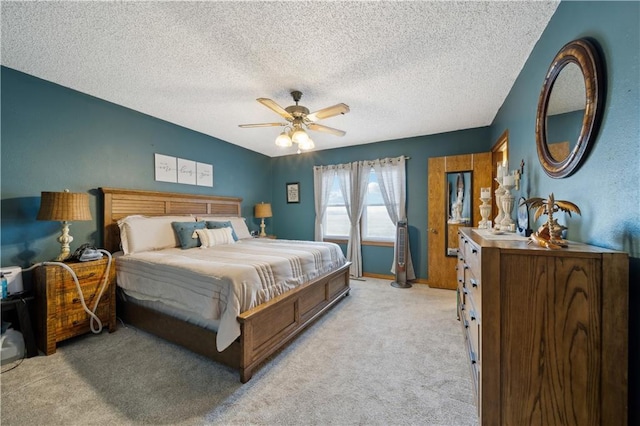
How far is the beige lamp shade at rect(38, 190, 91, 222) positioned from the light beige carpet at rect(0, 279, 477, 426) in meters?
1.20

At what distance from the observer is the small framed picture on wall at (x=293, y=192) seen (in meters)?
5.42

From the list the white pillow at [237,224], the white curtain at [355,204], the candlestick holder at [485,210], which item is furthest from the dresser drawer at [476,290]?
the white pillow at [237,224]

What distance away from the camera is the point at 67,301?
2277mm

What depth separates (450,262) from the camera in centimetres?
391

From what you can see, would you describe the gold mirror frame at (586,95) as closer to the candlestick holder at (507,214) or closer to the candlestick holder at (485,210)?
the candlestick holder at (507,214)

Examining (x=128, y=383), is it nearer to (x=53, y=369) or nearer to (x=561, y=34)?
(x=53, y=369)

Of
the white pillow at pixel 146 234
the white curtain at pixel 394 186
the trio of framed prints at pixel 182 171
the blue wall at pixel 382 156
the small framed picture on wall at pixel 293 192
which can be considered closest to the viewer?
the white pillow at pixel 146 234

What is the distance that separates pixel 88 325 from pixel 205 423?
1.90 meters

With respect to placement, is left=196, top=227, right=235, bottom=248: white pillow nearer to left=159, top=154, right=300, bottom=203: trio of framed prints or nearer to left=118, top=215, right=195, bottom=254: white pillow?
left=118, top=215, right=195, bottom=254: white pillow

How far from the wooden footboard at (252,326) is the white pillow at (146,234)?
1.93 ft

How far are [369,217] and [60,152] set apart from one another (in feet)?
14.5

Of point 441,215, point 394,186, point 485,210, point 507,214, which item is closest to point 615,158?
point 507,214

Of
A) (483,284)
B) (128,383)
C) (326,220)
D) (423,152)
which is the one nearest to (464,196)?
(423,152)

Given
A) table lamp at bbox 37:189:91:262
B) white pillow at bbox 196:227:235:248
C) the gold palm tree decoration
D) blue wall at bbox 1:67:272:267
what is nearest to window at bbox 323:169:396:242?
white pillow at bbox 196:227:235:248
